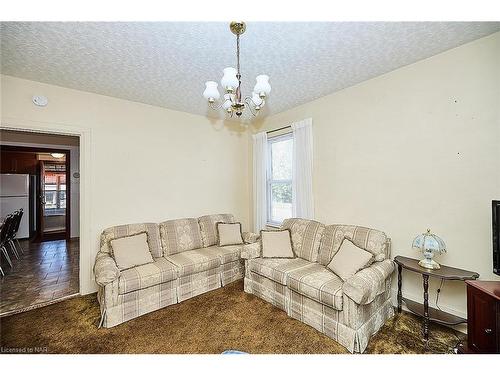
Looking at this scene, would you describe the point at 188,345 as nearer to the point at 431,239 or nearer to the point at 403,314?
the point at 403,314

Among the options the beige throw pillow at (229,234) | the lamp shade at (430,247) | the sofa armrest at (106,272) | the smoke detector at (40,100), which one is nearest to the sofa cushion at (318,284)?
the lamp shade at (430,247)

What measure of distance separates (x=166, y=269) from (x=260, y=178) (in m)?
2.25

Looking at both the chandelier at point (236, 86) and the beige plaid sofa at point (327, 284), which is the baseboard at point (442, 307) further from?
the chandelier at point (236, 86)

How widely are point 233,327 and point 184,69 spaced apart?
8.98ft

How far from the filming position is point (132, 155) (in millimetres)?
3197

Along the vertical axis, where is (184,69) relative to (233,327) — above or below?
above

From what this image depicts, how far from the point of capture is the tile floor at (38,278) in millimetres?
2656

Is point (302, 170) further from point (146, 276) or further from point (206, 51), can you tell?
point (146, 276)

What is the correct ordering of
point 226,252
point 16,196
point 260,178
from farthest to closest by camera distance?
1. point 16,196
2. point 260,178
3. point 226,252

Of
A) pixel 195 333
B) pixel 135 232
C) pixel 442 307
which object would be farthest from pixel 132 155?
pixel 442 307

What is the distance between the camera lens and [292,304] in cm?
232

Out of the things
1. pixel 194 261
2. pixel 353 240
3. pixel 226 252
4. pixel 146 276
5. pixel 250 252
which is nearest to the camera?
pixel 146 276
